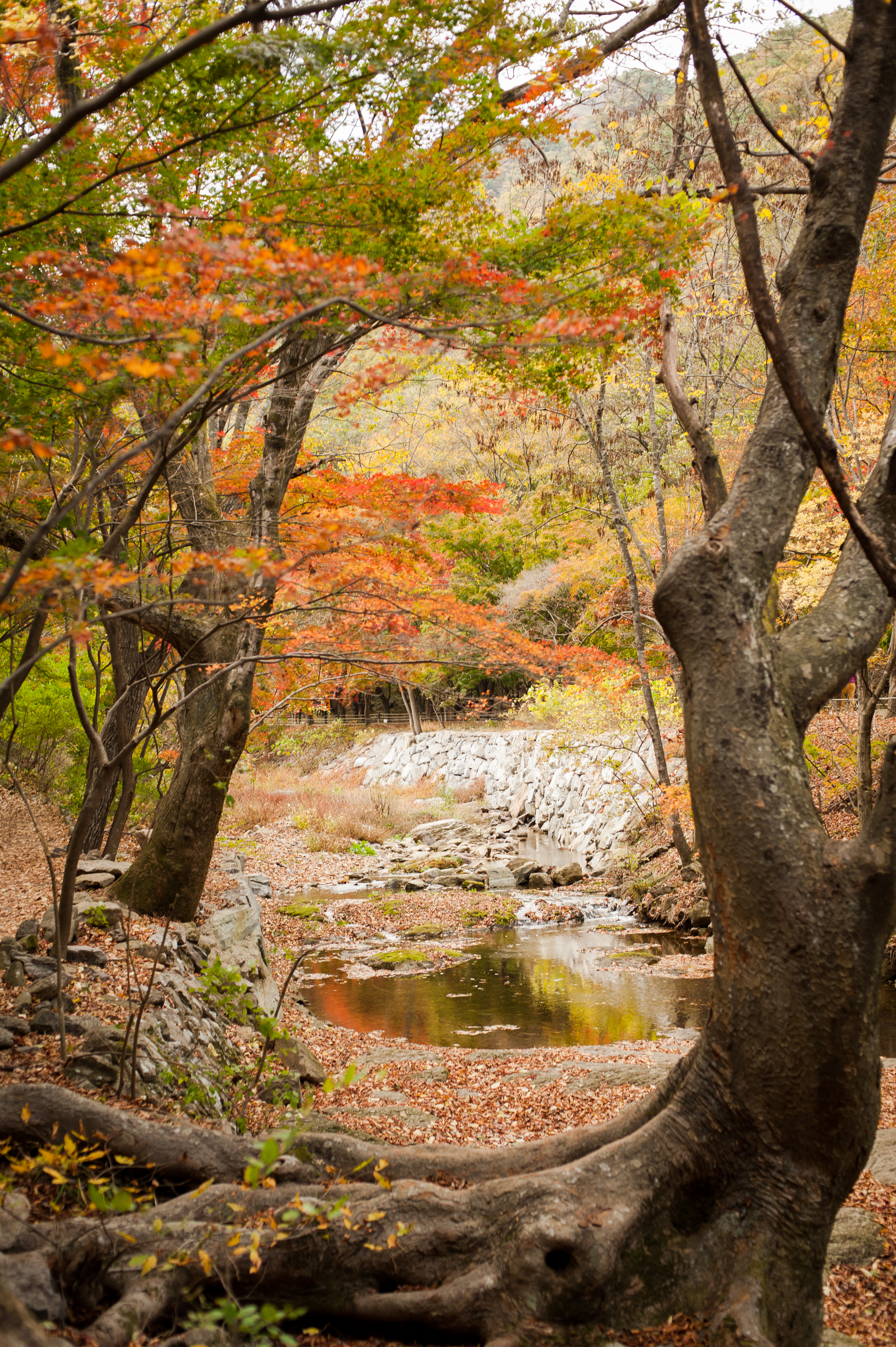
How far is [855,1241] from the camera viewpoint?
3.53m

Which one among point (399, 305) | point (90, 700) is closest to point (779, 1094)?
point (399, 305)

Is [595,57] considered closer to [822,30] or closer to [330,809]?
[822,30]

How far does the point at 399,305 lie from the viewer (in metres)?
3.94

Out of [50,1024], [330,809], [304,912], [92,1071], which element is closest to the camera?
[92,1071]

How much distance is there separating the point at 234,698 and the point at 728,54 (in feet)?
18.0

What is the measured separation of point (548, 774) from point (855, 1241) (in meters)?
17.9

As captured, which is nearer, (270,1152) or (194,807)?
(270,1152)

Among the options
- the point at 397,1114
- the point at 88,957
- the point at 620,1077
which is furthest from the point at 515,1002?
→ the point at 88,957

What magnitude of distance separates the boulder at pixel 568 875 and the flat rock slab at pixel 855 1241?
38.2 ft

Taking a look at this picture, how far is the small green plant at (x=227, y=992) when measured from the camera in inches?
174

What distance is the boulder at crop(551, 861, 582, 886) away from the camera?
1539cm

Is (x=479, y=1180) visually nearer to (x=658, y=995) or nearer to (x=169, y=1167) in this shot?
(x=169, y=1167)

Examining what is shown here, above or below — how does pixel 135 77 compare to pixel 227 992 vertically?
above

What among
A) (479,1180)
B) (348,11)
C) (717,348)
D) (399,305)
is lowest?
(479,1180)
